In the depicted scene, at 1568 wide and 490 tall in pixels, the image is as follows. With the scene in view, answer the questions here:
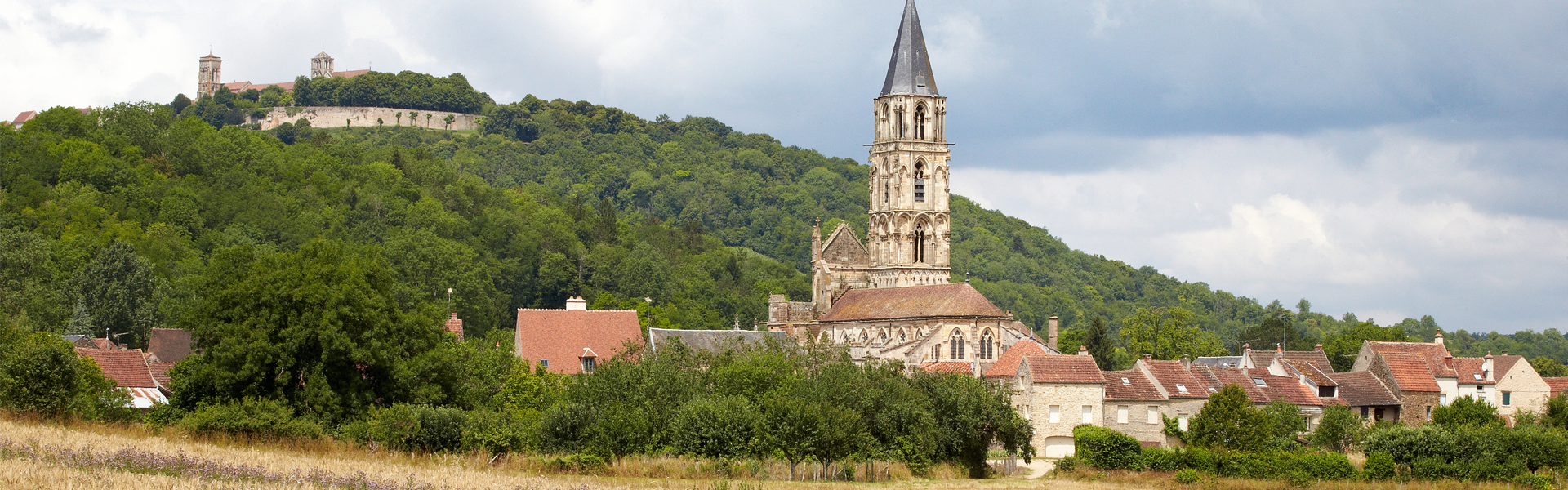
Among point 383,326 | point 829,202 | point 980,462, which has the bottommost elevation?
point 980,462

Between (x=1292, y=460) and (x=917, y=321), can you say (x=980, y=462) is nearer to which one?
(x=1292, y=460)

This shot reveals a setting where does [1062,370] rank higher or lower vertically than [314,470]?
higher

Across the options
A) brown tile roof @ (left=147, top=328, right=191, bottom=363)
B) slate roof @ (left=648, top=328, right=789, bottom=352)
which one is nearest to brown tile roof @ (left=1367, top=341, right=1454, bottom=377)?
slate roof @ (left=648, top=328, right=789, bottom=352)

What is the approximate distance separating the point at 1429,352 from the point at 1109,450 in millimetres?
28135

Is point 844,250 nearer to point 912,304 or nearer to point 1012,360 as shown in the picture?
point 912,304

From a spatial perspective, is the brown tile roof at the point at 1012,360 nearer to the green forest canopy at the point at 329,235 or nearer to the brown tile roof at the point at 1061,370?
the brown tile roof at the point at 1061,370

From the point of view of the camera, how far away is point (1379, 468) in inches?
1811

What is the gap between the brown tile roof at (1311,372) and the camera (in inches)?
2484

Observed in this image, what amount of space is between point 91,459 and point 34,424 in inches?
313

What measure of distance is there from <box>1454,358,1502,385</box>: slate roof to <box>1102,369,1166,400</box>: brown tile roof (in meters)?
17.9

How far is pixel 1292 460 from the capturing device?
148ft

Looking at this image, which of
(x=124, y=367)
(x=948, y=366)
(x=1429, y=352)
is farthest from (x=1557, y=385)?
(x=124, y=367)

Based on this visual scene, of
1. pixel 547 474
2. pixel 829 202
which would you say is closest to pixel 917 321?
pixel 547 474

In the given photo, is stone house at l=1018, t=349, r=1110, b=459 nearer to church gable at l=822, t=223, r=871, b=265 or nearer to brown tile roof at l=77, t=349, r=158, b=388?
brown tile roof at l=77, t=349, r=158, b=388
